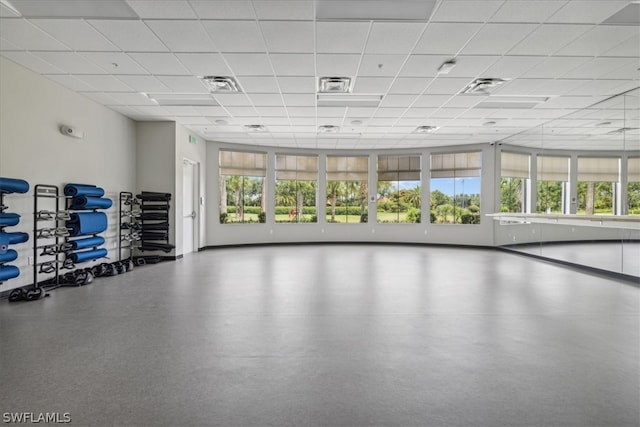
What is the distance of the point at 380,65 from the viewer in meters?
5.04

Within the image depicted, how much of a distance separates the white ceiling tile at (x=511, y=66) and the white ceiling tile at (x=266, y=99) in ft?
11.8

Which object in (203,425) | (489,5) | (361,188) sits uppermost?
(489,5)

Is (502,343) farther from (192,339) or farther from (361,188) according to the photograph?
(361,188)

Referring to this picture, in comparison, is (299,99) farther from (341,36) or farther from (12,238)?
(12,238)

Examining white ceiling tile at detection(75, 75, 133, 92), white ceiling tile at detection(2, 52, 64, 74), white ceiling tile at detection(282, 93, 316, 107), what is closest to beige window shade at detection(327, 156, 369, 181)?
white ceiling tile at detection(282, 93, 316, 107)

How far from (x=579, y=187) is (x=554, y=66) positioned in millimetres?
4385

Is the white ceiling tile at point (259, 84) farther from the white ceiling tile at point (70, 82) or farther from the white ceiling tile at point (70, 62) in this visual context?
the white ceiling tile at point (70, 82)

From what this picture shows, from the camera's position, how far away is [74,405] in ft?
7.32

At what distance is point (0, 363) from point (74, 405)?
3.86 ft

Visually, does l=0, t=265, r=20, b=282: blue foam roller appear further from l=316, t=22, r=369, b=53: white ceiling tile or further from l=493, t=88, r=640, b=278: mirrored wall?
l=493, t=88, r=640, b=278: mirrored wall

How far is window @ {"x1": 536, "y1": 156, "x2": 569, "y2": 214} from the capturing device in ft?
28.1

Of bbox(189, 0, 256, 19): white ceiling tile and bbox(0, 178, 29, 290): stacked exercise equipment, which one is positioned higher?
bbox(189, 0, 256, 19): white ceiling tile

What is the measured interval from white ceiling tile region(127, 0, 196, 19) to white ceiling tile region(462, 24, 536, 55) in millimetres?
3351

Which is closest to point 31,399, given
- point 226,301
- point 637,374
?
point 226,301
